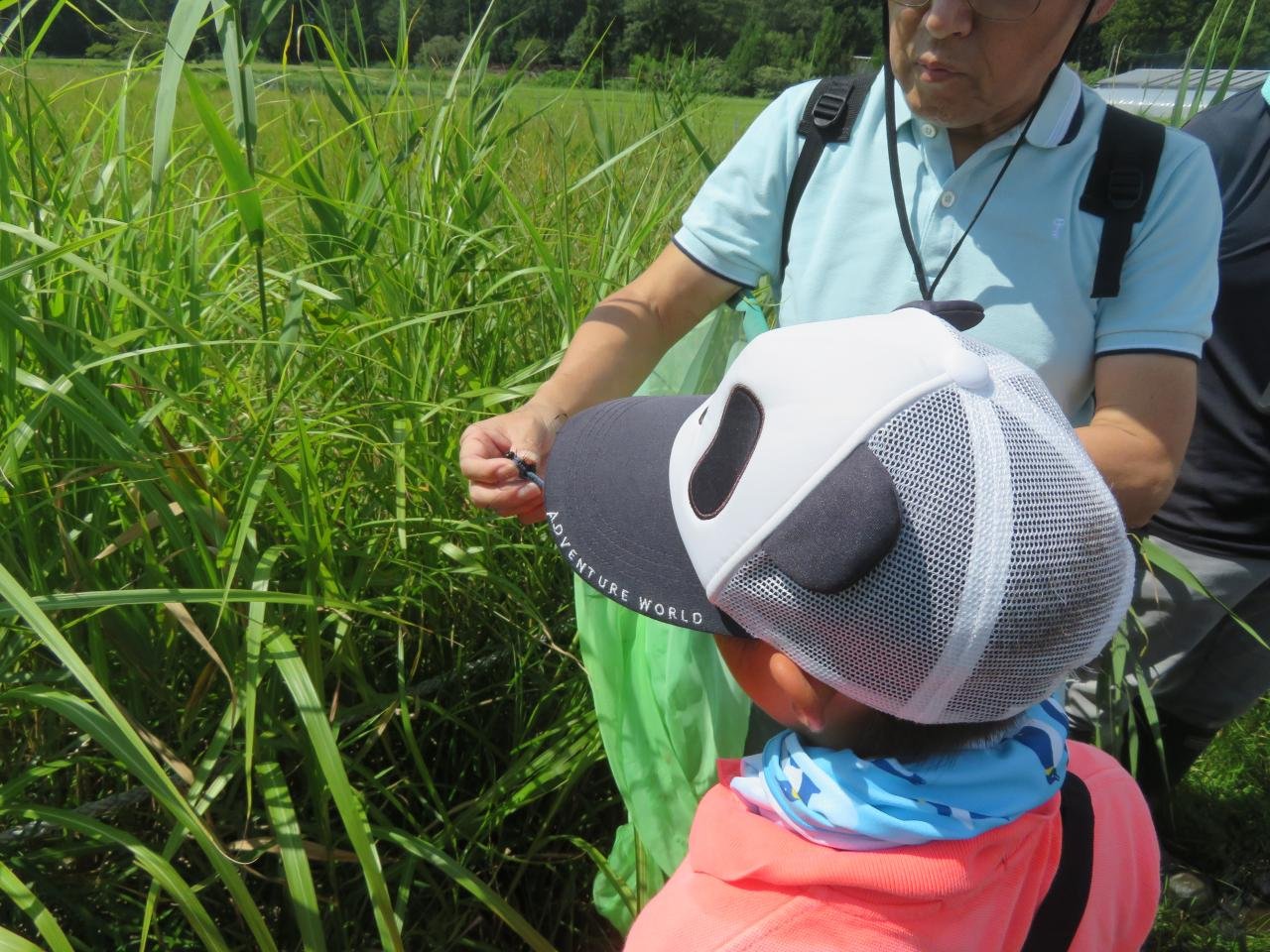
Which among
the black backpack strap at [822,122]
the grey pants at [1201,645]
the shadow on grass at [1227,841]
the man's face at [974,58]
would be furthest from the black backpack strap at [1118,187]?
the shadow on grass at [1227,841]

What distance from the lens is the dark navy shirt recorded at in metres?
1.85

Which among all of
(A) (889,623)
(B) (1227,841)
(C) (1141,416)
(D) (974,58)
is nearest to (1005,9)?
(D) (974,58)

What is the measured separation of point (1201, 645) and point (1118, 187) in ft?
3.93

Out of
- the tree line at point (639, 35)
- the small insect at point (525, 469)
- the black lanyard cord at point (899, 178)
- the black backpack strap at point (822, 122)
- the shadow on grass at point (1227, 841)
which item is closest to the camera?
the small insect at point (525, 469)

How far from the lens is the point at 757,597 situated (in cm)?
73

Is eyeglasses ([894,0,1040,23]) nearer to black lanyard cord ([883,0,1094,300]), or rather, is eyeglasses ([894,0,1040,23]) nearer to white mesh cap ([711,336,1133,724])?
black lanyard cord ([883,0,1094,300])

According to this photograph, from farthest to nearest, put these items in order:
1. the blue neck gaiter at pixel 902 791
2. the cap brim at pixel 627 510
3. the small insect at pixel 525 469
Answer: the small insect at pixel 525 469 → the cap brim at pixel 627 510 → the blue neck gaiter at pixel 902 791

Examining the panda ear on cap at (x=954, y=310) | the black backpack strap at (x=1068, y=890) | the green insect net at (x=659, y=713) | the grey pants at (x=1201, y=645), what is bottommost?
the grey pants at (x=1201, y=645)

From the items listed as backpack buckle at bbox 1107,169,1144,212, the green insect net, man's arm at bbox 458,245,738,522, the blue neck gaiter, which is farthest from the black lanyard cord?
the blue neck gaiter

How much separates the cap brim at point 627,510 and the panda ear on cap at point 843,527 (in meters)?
0.15

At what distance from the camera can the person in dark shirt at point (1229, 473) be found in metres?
1.86

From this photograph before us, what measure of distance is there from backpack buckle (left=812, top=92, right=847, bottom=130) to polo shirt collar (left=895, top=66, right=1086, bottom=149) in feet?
0.66

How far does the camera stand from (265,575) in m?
1.21

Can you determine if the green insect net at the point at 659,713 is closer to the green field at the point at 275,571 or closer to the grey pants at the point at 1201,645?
the green field at the point at 275,571
